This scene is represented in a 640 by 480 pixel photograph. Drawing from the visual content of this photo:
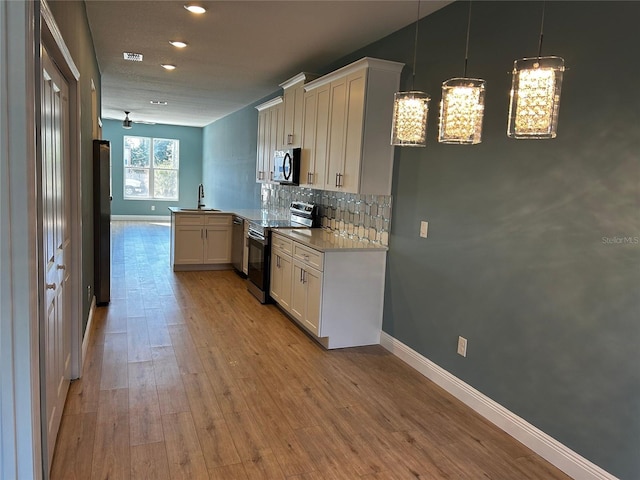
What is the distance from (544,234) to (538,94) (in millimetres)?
1142

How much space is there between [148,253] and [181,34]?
4.61 m

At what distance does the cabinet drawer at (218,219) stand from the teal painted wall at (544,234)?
3760mm

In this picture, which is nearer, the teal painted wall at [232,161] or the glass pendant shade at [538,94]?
the glass pendant shade at [538,94]

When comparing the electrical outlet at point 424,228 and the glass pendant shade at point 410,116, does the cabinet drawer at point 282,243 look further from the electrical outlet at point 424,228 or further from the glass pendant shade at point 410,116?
the glass pendant shade at point 410,116

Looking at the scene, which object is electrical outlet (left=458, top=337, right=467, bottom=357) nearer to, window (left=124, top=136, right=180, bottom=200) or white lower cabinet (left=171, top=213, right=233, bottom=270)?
white lower cabinet (left=171, top=213, right=233, bottom=270)

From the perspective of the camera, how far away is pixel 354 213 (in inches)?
183

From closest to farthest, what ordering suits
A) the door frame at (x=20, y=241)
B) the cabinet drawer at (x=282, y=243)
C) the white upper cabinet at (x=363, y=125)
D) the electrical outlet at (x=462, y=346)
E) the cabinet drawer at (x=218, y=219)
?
the door frame at (x=20, y=241) → the electrical outlet at (x=462, y=346) → the white upper cabinet at (x=363, y=125) → the cabinet drawer at (x=282, y=243) → the cabinet drawer at (x=218, y=219)

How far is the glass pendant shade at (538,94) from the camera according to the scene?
1.66 m

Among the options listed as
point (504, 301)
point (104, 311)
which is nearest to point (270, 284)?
point (104, 311)

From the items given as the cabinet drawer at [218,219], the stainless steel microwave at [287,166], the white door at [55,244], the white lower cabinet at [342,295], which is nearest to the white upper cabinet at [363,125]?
the white lower cabinet at [342,295]

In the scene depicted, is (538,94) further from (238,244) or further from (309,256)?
(238,244)

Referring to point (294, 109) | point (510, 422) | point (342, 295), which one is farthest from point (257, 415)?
point (294, 109)

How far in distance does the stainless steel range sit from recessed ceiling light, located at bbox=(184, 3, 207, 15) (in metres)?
2.27

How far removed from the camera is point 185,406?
116 inches
